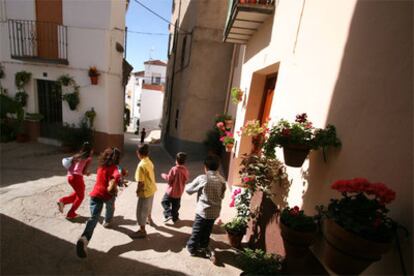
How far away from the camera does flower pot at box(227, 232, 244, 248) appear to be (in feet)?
12.4

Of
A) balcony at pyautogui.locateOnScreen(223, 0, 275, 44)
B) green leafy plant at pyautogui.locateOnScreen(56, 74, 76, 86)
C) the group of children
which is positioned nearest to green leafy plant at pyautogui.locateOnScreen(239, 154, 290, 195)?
the group of children

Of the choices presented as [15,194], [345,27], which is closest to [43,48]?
[15,194]

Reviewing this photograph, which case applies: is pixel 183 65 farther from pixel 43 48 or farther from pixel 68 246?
pixel 68 246

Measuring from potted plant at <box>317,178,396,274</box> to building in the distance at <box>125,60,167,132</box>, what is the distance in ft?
97.3

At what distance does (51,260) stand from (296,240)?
10.6 feet

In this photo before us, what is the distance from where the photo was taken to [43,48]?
8930 millimetres

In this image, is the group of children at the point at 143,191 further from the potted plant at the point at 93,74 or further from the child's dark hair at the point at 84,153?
the potted plant at the point at 93,74

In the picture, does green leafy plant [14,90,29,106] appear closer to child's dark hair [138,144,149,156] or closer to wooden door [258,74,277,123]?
child's dark hair [138,144,149,156]

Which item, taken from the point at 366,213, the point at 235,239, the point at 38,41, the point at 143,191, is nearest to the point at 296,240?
the point at 366,213

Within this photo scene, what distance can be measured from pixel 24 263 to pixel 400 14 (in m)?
4.73

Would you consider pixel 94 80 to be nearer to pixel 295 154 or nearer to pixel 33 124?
pixel 33 124

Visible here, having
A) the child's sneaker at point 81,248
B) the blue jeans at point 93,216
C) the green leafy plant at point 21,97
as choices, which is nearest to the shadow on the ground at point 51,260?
the child's sneaker at point 81,248

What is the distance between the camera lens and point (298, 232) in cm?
186

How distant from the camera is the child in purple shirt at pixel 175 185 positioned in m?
4.15
